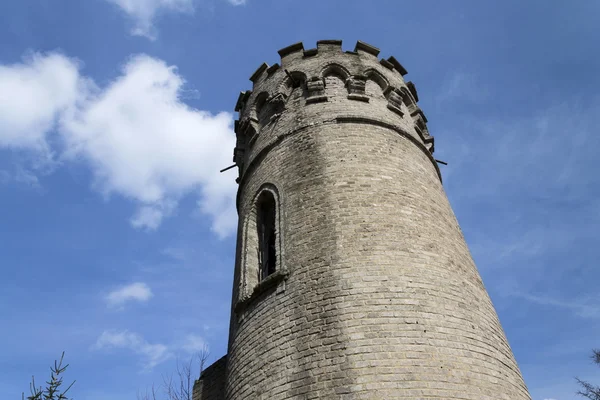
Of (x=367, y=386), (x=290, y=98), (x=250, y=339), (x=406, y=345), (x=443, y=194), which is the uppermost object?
(x=290, y=98)

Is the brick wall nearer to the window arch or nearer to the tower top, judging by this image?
the window arch

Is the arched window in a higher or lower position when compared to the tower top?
lower

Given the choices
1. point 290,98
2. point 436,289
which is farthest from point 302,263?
point 290,98

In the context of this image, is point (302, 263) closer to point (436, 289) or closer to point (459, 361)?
point (436, 289)

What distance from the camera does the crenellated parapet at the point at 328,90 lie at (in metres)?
9.18

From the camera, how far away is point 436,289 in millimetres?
5984

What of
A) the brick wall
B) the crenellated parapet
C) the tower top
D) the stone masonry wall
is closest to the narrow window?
the brick wall

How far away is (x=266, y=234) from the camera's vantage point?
8.53m

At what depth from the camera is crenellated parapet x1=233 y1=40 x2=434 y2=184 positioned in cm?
918

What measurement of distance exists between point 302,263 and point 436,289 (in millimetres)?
1809

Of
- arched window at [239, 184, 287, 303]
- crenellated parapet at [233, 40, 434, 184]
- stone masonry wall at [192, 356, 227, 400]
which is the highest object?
crenellated parapet at [233, 40, 434, 184]

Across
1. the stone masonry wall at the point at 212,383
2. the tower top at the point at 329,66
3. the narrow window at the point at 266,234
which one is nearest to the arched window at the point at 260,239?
the narrow window at the point at 266,234

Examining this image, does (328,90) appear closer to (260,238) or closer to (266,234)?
(266,234)

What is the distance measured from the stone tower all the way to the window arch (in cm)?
3
